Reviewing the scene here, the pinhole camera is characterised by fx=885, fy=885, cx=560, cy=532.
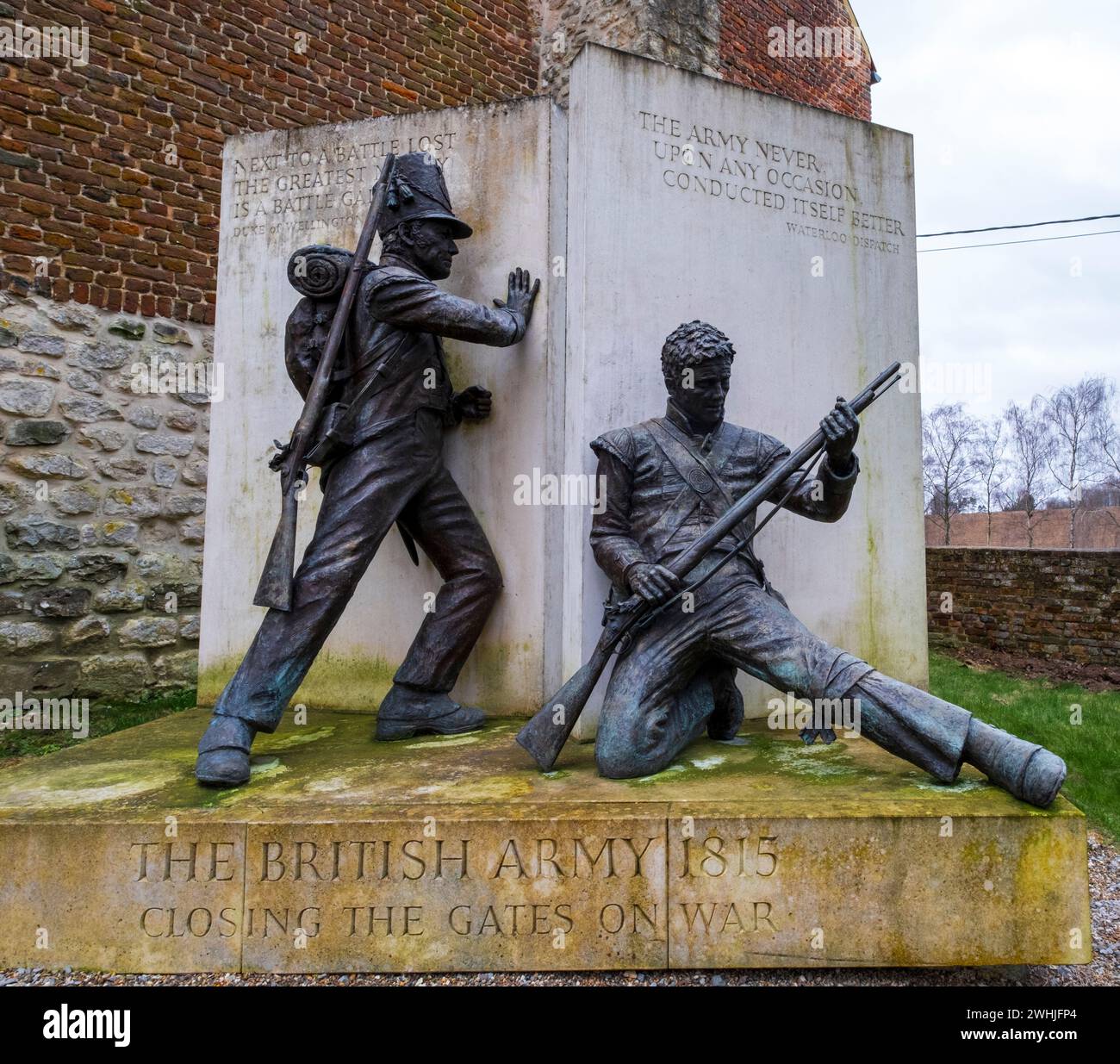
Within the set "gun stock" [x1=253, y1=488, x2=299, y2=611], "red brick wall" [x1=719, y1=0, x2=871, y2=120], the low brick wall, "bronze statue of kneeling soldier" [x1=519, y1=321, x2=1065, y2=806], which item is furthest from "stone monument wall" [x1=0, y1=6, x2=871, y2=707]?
the low brick wall

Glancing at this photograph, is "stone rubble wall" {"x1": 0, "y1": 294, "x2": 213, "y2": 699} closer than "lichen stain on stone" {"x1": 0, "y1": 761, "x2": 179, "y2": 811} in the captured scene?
No

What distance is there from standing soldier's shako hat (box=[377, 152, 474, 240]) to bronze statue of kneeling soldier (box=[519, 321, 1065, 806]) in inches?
49.1

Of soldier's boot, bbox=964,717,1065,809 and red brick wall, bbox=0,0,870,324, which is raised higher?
red brick wall, bbox=0,0,870,324

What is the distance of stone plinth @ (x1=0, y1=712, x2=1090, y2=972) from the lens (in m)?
2.75

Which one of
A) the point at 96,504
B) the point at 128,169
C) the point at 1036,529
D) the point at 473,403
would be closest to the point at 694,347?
the point at 473,403

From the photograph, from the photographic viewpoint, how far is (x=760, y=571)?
3641mm

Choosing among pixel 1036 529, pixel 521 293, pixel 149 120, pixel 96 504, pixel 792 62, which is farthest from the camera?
pixel 1036 529

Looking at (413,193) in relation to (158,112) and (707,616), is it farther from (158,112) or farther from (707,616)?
(158,112)

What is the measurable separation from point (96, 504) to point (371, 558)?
4.18 meters

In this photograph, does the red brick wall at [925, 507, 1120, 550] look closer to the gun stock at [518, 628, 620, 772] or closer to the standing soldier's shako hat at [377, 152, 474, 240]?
the standing soldier's shako hat at [377, 152, 474, 240]

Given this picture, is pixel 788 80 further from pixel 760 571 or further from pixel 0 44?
pixel 760 571

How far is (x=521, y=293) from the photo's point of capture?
423cm

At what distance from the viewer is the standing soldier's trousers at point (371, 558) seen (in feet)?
11.3

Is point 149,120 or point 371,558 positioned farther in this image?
point 149,120
